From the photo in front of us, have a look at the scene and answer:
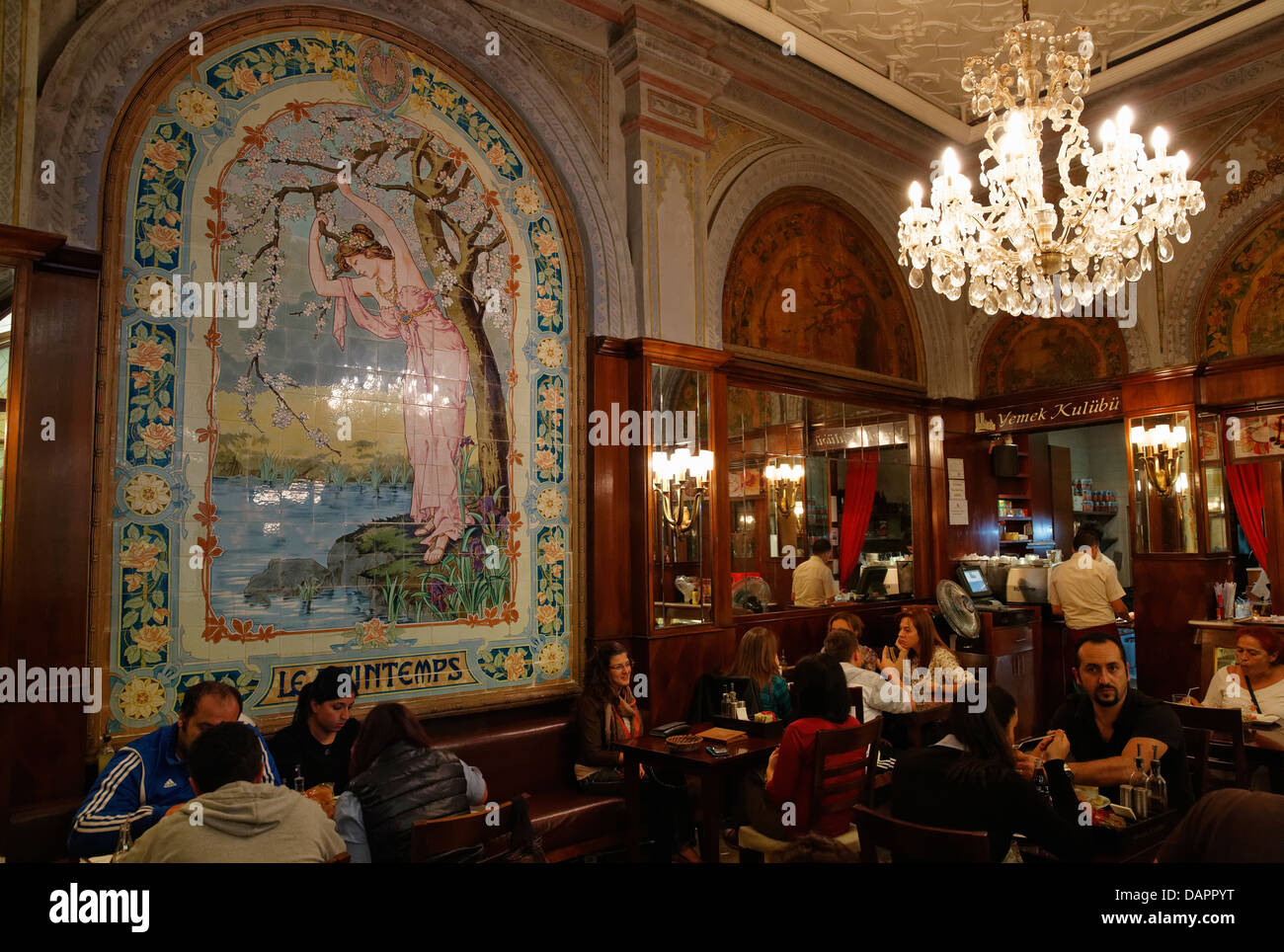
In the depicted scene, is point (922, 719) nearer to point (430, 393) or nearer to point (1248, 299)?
point (430, 393)

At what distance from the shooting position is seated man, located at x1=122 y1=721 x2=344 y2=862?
7.39ft

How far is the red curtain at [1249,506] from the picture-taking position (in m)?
8.96

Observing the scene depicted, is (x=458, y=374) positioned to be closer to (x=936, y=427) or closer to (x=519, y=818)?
(x=519, y=818)

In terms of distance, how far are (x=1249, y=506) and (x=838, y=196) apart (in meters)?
5.85

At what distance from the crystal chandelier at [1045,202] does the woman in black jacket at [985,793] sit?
266cm

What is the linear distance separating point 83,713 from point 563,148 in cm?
419

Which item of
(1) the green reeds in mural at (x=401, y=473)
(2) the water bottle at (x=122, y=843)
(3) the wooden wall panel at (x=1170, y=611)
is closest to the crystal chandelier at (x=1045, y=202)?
Result: (1) the green reeds in mural at (x=401, y=473)

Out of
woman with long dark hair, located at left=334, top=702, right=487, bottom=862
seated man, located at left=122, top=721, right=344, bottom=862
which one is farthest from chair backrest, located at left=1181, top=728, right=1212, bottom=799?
seated man, located at left=122, top=721, right=344, bottom=862

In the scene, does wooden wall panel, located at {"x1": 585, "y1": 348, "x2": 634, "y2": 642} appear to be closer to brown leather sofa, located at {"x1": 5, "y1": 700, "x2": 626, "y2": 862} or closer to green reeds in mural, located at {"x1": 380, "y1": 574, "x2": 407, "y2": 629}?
brown leather sofa, located at {"x1": 5, "y1": 700, "x2": 626, "y2": 862}

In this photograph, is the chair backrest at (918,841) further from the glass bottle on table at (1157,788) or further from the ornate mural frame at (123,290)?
the ornate mural frame at (123,290)

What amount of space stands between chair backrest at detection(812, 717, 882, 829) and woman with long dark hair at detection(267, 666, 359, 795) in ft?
6.76

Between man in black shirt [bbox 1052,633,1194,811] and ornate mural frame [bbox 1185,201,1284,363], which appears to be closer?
man in black shirt [bbox 1052,633,1194,811]
